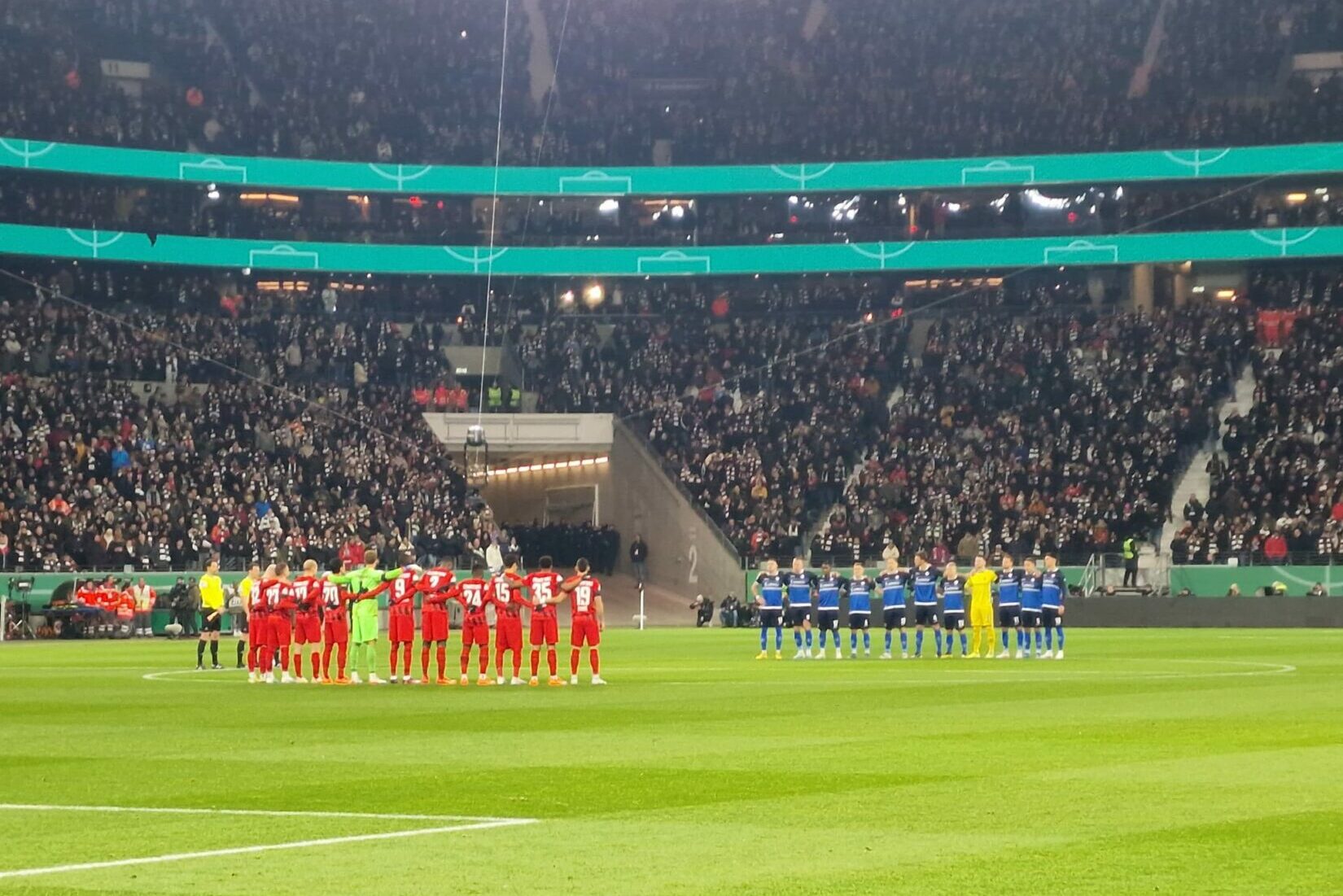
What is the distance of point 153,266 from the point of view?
71125 mm

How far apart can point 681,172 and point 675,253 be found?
3.00m

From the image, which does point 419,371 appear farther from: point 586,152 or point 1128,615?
point 1128,615

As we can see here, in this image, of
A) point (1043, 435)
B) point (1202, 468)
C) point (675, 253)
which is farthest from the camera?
point (675, 253)

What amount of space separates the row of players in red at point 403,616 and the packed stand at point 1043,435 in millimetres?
30984

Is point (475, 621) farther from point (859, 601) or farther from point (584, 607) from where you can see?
point (859, 601)

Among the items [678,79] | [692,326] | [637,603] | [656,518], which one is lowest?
[637,603]

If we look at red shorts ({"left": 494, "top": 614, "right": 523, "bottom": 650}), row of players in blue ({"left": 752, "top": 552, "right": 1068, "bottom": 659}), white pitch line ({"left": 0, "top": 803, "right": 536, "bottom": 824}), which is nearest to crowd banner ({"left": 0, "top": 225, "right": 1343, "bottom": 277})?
row of players in blue ({"left": 752, "top": 552, "right": 1068, "bottom": 659})

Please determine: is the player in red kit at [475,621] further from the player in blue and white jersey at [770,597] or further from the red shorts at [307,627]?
the player in blue and white jersey at [770,597]

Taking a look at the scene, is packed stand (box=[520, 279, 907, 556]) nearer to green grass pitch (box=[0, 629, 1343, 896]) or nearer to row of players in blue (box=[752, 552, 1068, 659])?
row of players in blue (box=[752, 552, 1068, 659])

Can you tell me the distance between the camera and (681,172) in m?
74.4

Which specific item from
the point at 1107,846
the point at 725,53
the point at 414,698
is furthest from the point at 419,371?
the point at 1107,846

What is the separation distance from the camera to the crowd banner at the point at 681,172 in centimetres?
6862

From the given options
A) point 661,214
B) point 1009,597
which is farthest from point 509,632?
point 661,214

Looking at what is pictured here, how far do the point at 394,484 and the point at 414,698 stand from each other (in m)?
37.3
